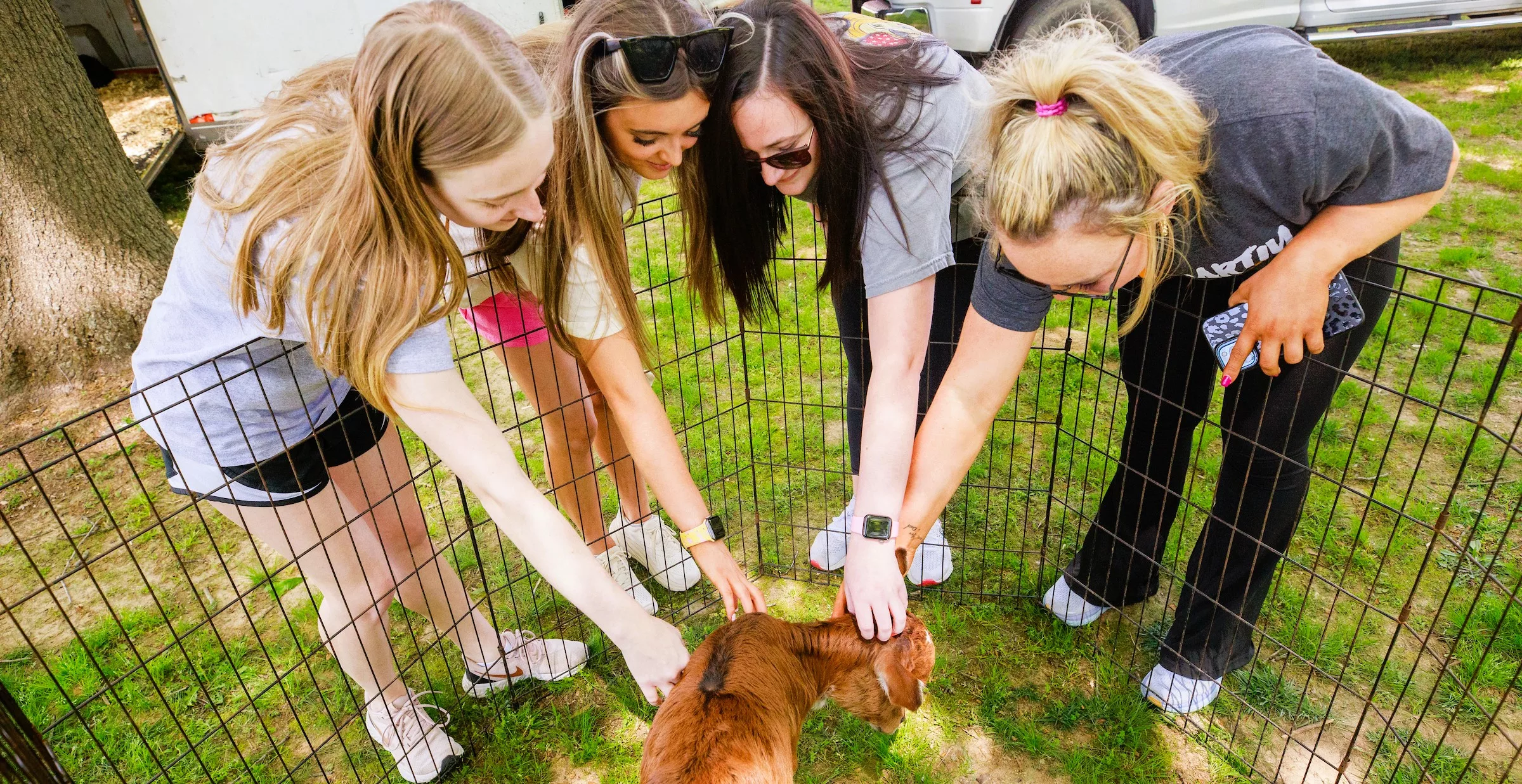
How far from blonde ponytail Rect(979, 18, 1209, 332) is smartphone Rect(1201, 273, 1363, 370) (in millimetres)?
321

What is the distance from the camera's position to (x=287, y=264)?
1740 mm

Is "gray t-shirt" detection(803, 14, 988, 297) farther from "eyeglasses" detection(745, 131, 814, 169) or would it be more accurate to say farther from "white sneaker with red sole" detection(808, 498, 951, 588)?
"white sneaker with red sole" detection(808, 498, 951, 588)

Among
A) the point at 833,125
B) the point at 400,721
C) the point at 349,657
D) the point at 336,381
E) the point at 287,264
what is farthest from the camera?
the point at 400,721

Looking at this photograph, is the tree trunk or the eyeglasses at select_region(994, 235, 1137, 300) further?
the tree trunk

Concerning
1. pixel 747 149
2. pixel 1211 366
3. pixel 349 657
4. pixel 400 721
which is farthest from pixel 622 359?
pixel 1211 366

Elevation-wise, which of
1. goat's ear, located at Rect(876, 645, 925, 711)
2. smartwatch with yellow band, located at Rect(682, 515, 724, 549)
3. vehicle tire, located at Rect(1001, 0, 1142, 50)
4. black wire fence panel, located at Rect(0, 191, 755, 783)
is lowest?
black wire fence panel, located at Rect(0, 191, 755, 783)

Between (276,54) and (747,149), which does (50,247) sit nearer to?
(276,54)

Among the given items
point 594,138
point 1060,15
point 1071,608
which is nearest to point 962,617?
point 1071,608

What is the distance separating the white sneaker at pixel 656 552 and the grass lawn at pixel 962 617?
12 cm

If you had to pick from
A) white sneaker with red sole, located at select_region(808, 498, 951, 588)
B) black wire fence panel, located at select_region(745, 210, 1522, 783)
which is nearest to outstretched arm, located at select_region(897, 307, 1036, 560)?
black wire fence panel, located at select_region(745, 210, 1522, 783)

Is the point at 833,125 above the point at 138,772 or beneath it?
above

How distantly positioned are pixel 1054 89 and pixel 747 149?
77 centimetres

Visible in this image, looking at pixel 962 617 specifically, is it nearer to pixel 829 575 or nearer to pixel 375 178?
pixel 829 575

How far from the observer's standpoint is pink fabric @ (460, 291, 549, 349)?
2.73 metres
